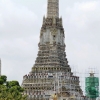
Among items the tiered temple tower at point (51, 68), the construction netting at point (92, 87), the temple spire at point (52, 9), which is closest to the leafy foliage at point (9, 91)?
the tiered temple tower at point (51, 68)

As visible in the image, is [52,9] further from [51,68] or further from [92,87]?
[92,87]

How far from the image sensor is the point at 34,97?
81.4 meters

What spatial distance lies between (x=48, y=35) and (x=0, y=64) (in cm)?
1155

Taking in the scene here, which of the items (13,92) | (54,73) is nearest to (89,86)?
(54,73)

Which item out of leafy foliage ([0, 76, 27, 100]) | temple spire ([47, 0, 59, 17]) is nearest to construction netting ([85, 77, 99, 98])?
temple spire ([47, 0, 59, 17])

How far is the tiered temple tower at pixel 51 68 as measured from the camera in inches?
3248

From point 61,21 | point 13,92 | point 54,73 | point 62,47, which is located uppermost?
point 61,21

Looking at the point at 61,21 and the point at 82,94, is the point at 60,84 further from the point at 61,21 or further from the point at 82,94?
the point at 61,21

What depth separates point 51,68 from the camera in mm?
86000

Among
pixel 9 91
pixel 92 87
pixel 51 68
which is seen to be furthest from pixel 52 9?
pixel 9 91

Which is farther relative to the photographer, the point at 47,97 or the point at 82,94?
the point at 82,94

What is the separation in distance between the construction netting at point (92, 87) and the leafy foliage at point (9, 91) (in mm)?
24784

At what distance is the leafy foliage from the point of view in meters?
49.1

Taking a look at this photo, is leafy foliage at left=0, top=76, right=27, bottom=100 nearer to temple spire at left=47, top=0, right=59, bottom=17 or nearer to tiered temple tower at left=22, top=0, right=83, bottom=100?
tiered temple tower at left=22, top=0, right=83, bottom=100
